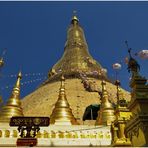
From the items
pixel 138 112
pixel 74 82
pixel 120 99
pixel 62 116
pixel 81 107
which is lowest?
pixel 138 112

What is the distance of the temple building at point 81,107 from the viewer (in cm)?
914

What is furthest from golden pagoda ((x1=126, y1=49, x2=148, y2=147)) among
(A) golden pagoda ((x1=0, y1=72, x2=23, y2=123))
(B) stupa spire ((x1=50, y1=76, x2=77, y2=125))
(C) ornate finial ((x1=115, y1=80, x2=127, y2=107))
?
(A) golden pagoda ((x1=0, y1=72, x2=23, y2=123))

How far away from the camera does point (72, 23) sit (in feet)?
142

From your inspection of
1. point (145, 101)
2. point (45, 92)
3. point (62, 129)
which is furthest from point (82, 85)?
point (145, 101)

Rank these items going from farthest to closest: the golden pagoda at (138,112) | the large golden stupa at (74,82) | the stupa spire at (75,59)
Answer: the stupa spire at (75,59)
the large golden stupa at (74,82)
the golden pagoda at (138,112)

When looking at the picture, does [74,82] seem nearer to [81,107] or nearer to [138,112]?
[81,107]

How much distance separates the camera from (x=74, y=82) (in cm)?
3300

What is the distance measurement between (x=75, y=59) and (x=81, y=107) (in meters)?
11.4

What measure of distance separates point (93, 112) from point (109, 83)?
12.7 metres

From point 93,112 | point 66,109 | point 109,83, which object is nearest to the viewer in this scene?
point 66,109

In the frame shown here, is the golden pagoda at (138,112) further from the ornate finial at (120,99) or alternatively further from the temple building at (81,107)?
the ornate finial at (120,99)

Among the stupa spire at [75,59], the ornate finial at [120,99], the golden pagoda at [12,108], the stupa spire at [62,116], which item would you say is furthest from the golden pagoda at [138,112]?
the stupa spire at [75,59]

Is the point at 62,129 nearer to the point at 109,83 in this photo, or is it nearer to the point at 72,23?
the point at 109,83

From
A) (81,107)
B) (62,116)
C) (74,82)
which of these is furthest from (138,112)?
(74,82)
